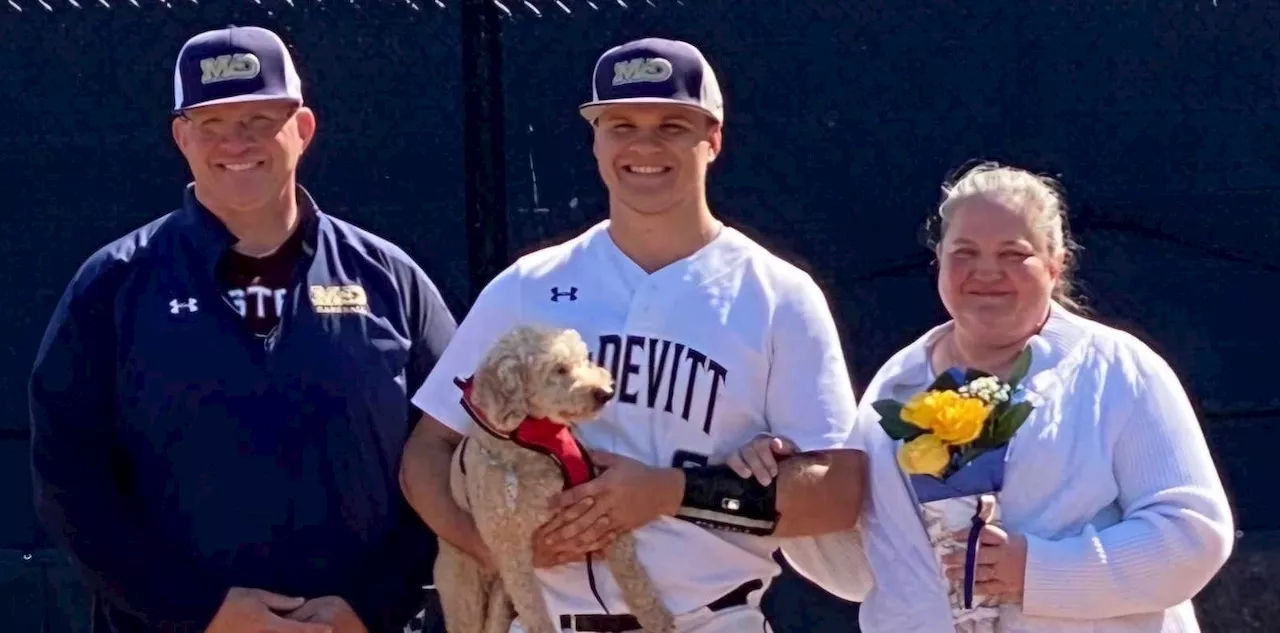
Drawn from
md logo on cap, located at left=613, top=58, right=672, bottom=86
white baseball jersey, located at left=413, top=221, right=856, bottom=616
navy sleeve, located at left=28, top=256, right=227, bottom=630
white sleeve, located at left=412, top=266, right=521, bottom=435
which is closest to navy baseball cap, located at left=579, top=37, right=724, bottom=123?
md logo on cap, located at left=613, top=58, right=672, bottom=86

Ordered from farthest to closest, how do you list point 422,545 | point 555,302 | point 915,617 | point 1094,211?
point 1094,211 < point 422,545 < point 555,302 < point 915,617

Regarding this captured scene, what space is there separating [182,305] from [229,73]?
1.54ft

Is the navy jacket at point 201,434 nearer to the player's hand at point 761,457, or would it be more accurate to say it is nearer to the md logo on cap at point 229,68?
the md logo on cap at point 229,68

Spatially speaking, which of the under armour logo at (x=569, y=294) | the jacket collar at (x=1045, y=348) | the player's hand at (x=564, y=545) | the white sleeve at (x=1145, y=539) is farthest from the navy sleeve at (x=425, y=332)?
the white sleeve at (x=1145, y=539)

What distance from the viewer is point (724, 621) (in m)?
3.39

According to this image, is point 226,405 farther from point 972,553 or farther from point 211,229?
point 972,553

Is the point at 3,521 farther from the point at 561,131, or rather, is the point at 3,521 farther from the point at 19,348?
the point at 561,131

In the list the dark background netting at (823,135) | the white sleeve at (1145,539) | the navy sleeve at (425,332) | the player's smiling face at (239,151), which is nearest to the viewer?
the white sleeve at (1145,539)

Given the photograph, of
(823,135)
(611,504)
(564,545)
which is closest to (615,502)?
(611,504)

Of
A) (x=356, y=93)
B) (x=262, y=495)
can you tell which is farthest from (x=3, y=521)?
(x=262, y=495)

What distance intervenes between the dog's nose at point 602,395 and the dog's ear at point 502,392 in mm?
139

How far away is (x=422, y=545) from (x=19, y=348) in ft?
8.13

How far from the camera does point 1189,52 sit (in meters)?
5.55

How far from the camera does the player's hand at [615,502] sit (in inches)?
130
